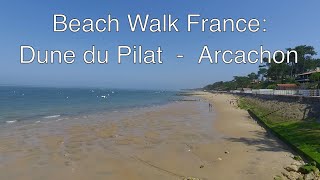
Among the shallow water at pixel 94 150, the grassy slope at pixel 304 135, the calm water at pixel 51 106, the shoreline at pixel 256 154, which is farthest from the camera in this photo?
the calm water at pixel 51 106

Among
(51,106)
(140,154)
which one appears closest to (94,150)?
(140,154)

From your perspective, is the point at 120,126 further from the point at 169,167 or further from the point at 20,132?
the point at 169,167

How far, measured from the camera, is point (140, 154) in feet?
68.3

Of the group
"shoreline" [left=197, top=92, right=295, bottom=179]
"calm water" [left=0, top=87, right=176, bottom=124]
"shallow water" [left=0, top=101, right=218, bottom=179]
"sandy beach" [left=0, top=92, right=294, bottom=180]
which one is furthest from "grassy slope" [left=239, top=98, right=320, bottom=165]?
"calm water" [left=0, top=87, right=176, bottom=124]

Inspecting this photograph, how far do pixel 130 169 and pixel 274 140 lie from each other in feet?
42.2

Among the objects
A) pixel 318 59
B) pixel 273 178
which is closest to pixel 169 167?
pixel 273 178

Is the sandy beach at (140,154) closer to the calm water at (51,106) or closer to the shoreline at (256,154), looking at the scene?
the shoreline at (256,154)

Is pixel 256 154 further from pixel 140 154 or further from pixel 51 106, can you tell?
pixel 51 106

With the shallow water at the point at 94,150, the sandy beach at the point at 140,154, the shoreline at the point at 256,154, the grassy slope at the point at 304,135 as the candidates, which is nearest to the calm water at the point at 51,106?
the shallow water at the point at 94,150

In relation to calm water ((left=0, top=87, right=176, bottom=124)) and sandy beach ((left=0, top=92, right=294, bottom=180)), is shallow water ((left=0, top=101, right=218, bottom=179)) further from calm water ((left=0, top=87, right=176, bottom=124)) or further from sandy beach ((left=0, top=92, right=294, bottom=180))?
calm water ((left=0, top=87, right=176, bottom=124))

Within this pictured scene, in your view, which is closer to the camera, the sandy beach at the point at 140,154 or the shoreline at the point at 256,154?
the shoreline at the point at 256,154

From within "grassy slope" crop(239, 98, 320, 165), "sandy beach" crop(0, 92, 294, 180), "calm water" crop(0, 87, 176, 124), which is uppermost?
"grassy slope" crop(239, 98, 320, 165)

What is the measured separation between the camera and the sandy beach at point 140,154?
16.4 meters

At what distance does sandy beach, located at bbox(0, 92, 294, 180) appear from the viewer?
16.4 meters
